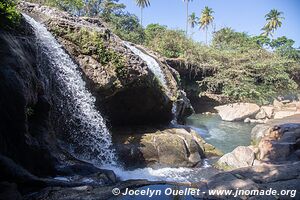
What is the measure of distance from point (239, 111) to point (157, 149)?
1540cm

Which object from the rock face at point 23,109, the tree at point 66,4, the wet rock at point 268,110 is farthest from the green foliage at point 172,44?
the rock face at point 23,109

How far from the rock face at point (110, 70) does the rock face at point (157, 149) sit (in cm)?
123

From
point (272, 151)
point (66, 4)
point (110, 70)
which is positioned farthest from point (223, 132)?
point (66, 4)

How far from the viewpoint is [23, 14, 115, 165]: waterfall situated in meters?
9.18

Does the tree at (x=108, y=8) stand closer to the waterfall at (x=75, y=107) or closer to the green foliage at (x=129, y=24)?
the green foliage at (x=129, y=24)

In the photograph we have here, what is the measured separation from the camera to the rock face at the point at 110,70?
10.8m

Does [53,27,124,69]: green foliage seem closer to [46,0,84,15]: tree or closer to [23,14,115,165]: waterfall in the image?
[23,14,115,165]: waterfall

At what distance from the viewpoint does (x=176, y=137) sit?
11.5 metres

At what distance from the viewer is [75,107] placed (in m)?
9.39

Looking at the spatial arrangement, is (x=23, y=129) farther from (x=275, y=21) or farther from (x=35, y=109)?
(x=275, y=21)

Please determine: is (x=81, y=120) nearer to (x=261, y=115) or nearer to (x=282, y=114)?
(x=261, y=115)

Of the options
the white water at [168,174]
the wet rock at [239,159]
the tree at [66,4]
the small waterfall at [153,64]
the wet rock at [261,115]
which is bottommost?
the white water at [168,174]

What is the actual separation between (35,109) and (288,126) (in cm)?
911

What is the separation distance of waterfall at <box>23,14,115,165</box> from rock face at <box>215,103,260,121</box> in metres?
16.3
